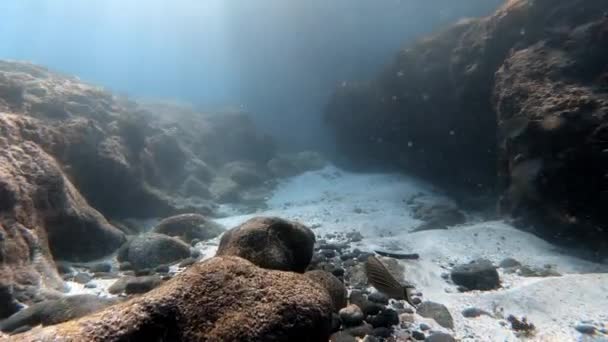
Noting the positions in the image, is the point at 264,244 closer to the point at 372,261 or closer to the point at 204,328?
the point at 372,261

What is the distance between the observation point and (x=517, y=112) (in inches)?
311

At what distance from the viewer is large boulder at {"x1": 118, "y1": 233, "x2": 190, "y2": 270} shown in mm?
6027

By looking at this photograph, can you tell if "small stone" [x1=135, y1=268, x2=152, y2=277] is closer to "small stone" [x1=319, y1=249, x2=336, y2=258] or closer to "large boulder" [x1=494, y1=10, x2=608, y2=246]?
"small stone" [x1=319, y1=249, x2=336, y2=258]

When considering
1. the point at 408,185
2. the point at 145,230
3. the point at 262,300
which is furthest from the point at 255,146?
the point at 262,300

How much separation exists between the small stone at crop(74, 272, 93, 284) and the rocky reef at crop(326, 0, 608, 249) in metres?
8.65

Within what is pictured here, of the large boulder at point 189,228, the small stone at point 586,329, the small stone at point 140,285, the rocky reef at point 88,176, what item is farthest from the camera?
the large boulder at point 189,228

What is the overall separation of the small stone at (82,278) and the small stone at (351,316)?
4.10m

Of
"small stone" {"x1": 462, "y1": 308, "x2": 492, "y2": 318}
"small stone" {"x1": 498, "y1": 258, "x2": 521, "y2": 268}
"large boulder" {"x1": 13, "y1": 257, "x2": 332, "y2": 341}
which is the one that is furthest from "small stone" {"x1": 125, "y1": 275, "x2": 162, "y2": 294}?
"small stone" {"x1": 498, "y1": 258, "x2": 521, "y2": 268}

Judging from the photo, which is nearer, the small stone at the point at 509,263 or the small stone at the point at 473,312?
the small stone at the point at 473,312

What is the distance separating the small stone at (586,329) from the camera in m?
3.90

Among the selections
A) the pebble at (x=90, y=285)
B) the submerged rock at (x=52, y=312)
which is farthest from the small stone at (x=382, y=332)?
the pebble at (x=90, y=285)

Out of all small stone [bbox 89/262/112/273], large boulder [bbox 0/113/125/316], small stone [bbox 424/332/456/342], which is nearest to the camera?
small stone [bbox 424/332/456/342]

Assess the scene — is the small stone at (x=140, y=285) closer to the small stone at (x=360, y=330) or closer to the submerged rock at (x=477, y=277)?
the small stone at (x=360, y=330)

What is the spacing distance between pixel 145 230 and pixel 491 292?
8462mm
